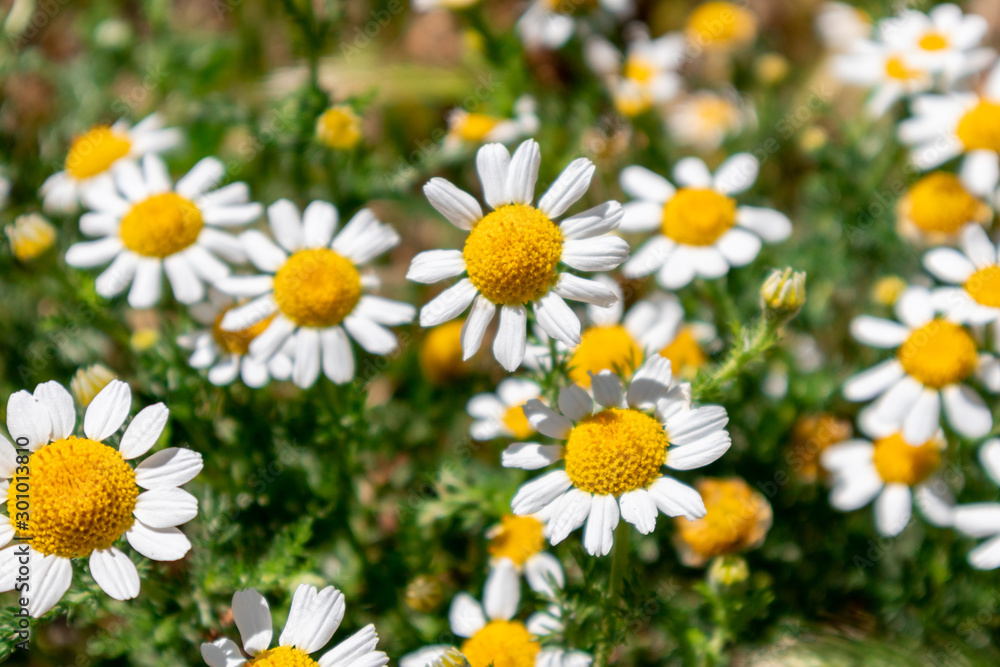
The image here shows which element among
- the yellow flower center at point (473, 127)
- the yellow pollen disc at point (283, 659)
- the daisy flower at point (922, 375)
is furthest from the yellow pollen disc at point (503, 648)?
the yellow flower center at point (473, 127)

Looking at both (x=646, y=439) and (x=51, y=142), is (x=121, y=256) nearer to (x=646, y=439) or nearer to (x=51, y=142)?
(x=51, y=142)

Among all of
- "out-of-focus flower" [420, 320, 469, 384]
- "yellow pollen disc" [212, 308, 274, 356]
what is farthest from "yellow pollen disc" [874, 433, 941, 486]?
"yellow pollen disc" [212, 308, 274, 356]

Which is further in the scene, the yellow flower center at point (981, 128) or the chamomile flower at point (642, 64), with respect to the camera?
the chamomile flower at point (642, 64)

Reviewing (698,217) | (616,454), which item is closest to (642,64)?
(698,217)

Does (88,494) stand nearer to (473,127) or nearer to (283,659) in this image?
(283,659)

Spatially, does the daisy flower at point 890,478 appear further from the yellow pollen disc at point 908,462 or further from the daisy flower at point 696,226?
the daisy flower at point 696,226

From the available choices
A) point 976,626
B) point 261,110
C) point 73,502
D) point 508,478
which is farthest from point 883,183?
point 73,502
